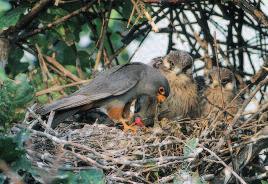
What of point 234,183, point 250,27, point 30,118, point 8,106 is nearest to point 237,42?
point 250,27

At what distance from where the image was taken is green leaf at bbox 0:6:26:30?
595cm

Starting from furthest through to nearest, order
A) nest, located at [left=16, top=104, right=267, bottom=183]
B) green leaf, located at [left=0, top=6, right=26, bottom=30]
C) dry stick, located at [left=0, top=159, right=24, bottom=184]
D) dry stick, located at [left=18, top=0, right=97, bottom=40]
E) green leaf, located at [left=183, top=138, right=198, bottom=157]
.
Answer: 1. dry stick, located at [left=18, top=0, right=97, bottom=40]
2. green leaf, located at [left=0, top=6, right=26, bottom=30]
3. green leaf, located at [left=183, top=138, right=198, bottom=157]
4. nest, located at [left=16, top=104, right=267, bottom=183]
5. dry stick, located at [left=0, top=159, right=24, bottom=184]

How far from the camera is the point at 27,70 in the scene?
22.5ft

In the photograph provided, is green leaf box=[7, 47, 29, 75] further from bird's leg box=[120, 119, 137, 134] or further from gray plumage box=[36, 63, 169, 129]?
bird's leg box=[120, 119, 137, 134]

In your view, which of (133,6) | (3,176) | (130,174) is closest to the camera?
(3,176)

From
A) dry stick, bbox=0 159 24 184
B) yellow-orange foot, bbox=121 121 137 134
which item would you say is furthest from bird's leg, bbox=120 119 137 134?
dry stick, bbox=0 159 24 184

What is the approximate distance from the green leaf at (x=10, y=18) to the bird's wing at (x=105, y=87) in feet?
2.13

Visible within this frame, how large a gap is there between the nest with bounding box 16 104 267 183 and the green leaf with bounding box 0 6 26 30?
0.79m

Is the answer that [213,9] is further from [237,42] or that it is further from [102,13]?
[102,13]

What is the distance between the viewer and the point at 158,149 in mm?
5504

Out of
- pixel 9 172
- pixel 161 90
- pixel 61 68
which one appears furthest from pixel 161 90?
pixel 9 172

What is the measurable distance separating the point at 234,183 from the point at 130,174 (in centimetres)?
108

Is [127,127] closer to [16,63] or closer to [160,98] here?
[160,98]

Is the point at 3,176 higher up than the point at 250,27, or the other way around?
the point at 250,27
